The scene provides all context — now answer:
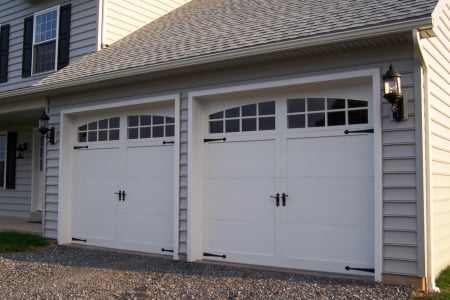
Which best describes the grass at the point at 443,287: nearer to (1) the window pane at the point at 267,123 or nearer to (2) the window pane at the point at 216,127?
(1) the window pane at the point at 267,123

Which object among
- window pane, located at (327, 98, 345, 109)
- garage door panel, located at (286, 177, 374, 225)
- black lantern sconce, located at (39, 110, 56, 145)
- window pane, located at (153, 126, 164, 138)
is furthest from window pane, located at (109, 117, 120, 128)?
window pane, located at (327, 98, 345, 109)

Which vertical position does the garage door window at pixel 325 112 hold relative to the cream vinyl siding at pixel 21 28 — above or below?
below

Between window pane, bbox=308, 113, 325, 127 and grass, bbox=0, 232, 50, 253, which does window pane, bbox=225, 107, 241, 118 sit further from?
grass, bbox=0, 232, 50, 253

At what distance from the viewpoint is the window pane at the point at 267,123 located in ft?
22.2

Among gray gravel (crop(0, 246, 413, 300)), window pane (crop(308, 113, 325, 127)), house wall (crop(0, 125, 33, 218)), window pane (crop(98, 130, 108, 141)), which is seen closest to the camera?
gray gravel (crop(0, 246, 413, 300))

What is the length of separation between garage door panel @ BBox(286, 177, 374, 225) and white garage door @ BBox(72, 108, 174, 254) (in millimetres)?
2152

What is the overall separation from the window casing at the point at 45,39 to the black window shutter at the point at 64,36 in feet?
0.55

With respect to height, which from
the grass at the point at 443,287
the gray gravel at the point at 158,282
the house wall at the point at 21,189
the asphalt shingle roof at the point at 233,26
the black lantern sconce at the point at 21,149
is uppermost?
the asphalt shingle roof at the point at 233,26

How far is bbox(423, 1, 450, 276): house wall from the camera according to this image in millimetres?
5789

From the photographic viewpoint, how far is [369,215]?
589 cm

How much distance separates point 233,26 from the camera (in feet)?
26.5

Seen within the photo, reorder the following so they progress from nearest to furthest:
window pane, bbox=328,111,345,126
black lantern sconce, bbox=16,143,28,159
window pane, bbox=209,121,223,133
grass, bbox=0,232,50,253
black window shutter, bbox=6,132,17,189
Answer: window pane, bbox=328,111,345,126 < window pane, bbox=209,121,223,133 < grass, bbox=0,232,50,253 < black lantern sconce, bbox=16,143,28,159 < black window shutter, bbox=6,132,17,189

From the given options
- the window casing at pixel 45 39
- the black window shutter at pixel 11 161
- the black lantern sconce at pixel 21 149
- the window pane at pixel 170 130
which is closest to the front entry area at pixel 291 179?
the window pane at pixel 170 130

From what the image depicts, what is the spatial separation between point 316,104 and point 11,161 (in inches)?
369
